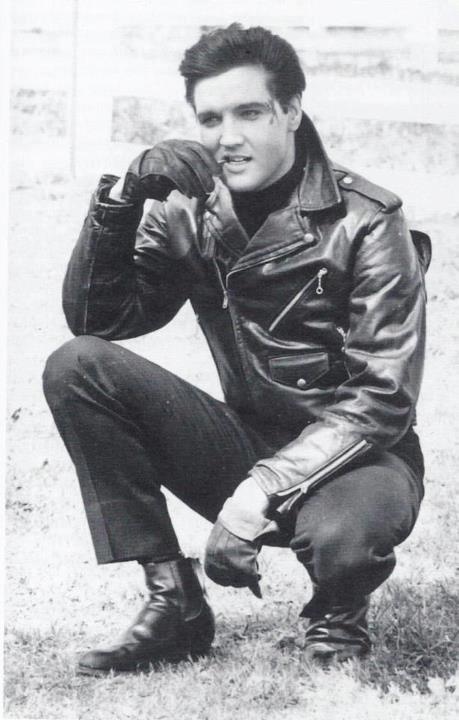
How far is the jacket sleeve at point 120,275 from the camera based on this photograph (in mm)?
2043

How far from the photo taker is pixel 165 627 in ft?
6.75

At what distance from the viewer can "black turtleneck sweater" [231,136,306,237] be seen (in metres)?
2.08

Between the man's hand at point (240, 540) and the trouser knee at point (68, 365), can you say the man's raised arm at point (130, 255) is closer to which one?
the trouser knee at point (68, 365)

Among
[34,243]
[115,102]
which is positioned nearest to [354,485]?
[34,243]

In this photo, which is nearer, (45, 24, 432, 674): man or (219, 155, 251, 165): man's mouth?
(45, 24, 432, 674): man

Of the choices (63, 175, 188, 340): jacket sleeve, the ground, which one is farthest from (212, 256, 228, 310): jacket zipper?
the ground

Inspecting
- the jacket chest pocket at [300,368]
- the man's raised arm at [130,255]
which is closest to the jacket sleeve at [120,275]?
the man's raised arm at [130,255]

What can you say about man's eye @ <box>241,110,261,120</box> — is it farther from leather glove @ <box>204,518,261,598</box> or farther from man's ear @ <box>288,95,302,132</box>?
leather glove @ <box>204,518,261,598</box>

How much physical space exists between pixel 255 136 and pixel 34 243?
63 cm

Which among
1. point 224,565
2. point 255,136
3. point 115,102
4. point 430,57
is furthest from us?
point 115,102

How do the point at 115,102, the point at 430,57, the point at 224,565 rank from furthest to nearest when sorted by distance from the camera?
the point at 115,102 → the point at 430,57 → the point at 224,565

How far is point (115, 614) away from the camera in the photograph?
7.20 feet

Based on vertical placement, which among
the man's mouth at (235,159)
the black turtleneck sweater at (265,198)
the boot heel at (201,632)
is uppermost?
the man's mouth at (235,159)

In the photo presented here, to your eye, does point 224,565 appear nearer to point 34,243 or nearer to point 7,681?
point 7,681
